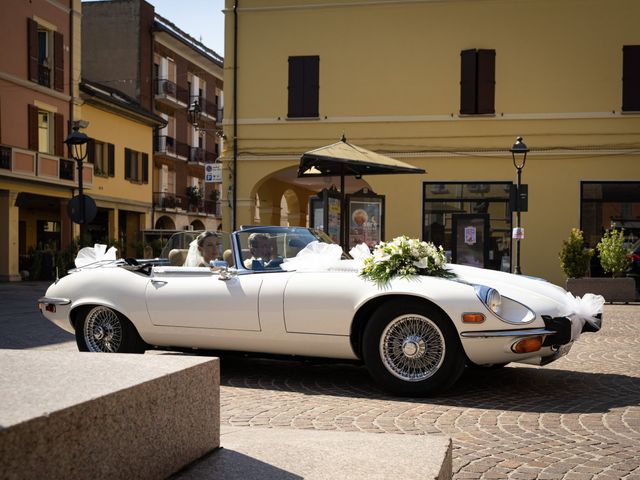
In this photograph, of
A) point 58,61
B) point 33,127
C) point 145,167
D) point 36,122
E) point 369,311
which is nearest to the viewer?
point 369,311

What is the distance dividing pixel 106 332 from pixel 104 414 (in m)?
4.90

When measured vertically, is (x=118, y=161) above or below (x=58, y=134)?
below

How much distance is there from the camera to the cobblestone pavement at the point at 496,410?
4.05 m

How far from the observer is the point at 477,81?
20.7 meters

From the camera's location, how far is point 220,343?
250 inches

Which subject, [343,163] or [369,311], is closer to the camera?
[369,311]

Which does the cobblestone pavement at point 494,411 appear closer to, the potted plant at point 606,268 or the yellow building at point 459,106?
the potted plant at point 606,268

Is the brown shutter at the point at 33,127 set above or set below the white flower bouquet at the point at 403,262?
above

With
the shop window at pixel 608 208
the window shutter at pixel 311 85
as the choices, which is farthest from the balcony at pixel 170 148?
the shop window at pixel 608 208

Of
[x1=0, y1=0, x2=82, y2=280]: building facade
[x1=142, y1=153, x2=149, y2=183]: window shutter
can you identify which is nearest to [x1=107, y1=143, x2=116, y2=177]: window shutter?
[x1=142, y1=153, x2=149, y2=183]: window shutter

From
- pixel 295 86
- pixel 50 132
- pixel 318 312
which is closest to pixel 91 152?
pixel 50 132

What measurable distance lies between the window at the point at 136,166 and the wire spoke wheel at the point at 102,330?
30.5 metres

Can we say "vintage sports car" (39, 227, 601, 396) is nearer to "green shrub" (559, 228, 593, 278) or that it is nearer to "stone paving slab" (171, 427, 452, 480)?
"stone paving slab" (171, 427, 452, 480)

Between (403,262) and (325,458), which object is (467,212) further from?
(325,458)
